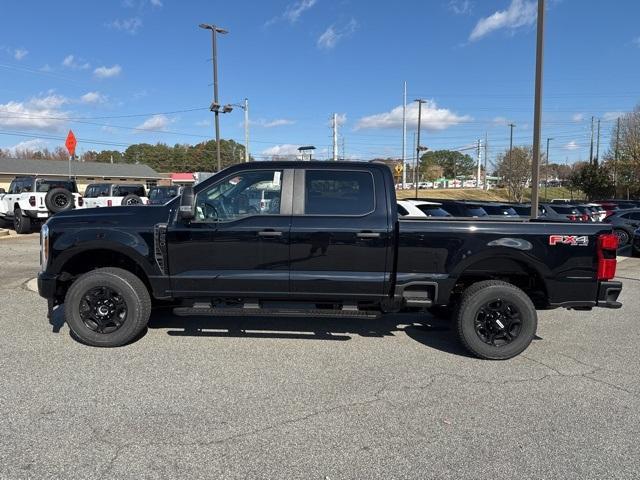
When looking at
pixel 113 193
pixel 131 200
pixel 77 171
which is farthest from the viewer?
pixel 77 171

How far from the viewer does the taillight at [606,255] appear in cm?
475

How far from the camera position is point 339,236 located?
4816mm

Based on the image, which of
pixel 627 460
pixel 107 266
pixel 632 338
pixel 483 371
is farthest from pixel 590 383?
pixel 107 266

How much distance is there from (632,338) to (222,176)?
16.6 ft

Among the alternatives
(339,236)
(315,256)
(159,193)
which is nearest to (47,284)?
(315,256)

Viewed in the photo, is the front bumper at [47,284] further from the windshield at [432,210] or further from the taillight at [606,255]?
the windshield at [432,210]

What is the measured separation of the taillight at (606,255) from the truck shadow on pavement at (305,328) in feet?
5.15

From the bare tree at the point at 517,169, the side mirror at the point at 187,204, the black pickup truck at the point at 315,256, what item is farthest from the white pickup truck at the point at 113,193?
the bare tree at the point at 517,169

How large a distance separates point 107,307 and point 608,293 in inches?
200

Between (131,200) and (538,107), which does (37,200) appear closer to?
(131,200)

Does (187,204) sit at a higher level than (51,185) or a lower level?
lower

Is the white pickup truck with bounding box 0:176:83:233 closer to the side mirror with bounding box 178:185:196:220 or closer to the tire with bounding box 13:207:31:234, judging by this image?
the tire with bounding box 13:207:31:234

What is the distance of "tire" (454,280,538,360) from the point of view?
4.83m

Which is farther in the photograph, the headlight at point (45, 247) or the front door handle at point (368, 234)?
the headlight at point (45, 247)
